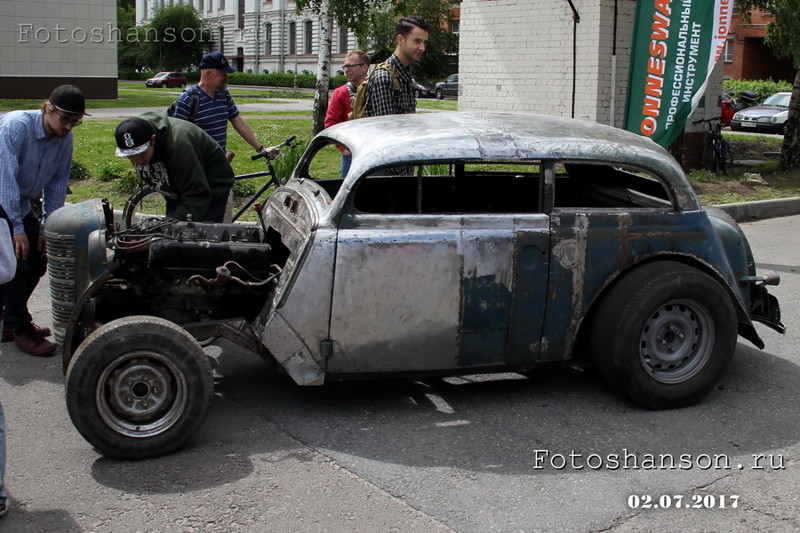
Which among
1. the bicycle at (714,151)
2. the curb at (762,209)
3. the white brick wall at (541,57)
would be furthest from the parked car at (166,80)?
the curb at (762,209)

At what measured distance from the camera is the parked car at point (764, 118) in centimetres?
2697

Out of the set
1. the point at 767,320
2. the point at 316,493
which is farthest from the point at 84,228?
the point at 767,320

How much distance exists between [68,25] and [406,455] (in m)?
34.0

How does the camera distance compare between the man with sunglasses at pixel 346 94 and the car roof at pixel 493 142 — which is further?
the man with sunglasses at pixel 346 94

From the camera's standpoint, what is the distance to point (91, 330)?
481 centimetres

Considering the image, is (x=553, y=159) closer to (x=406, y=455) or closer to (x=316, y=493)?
(x=406, y=455)

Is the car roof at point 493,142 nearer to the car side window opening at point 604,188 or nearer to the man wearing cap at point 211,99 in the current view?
the car side window opening at point 604,188

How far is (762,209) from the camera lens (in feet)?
39.7

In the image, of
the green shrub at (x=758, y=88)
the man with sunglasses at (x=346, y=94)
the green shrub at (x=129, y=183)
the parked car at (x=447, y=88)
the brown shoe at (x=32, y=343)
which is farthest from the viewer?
the parked car at (x=447, y=88)

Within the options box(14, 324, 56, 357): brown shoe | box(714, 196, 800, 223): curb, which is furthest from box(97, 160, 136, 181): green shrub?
box(714, 196, 800, 223): curb

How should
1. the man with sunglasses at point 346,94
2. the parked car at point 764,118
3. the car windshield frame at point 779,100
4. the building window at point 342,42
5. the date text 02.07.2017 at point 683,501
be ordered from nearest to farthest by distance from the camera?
the date text 02.07.2017 at point 683,501 < the man with sunglasses at point 346,94 < the parked car at point 764,118 < the car windshield frame at point 779,100 < the building window at point 342,42

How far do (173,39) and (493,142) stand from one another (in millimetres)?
64331

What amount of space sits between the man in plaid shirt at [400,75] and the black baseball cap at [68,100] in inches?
100

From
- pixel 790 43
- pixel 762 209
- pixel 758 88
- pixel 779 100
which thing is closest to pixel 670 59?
pixel 762 209
